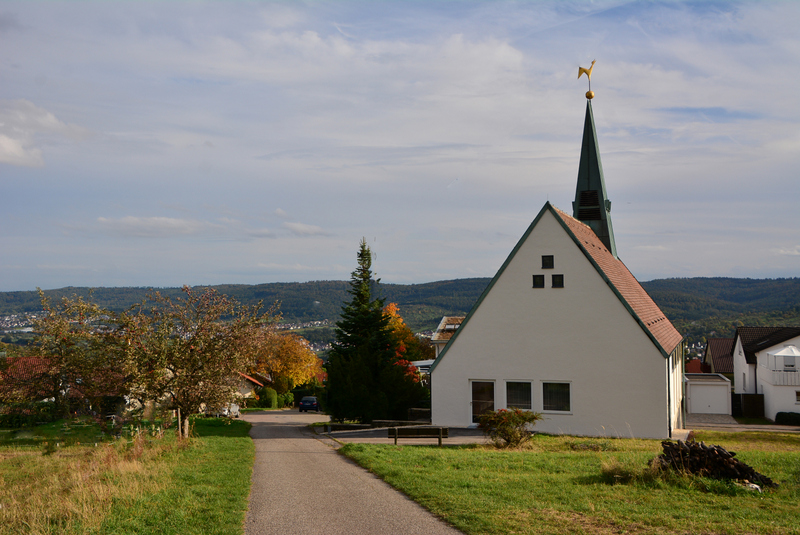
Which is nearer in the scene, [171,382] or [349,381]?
[171,382]

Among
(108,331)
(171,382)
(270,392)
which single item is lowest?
(270,392)

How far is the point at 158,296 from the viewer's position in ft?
62.5

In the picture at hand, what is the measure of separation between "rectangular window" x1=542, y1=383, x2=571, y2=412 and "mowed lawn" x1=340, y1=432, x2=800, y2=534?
640cm

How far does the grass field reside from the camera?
845cm

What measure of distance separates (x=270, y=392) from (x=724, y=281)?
324ft

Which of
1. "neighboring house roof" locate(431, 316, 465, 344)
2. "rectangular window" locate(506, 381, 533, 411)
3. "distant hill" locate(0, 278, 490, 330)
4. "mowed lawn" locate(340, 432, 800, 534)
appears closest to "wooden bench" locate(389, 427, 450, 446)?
"mowed lawn" locate(340, 432, 800, 534)

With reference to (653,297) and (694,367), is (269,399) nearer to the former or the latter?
(694,367)

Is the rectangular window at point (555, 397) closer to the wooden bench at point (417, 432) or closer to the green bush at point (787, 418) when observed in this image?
the wooden bench at point (417, 432)

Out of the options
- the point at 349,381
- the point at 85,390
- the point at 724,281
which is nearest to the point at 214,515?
the point at 85,390

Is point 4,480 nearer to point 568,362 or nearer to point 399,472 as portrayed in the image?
point 399,472

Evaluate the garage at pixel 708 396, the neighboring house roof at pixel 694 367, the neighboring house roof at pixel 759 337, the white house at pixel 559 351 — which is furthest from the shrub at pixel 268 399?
the neighboring house roof at pixel 694 367

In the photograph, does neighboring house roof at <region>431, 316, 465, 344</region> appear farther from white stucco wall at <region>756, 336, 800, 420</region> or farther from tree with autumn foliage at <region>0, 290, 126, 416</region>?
tree with autumn foliage at <region>0, 290, 126, 416</region>

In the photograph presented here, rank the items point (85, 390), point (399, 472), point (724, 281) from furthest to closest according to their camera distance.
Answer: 1. point (724, 281)
2. point (85, 390)
3. point (399, 472)

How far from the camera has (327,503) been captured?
10.0 meters
